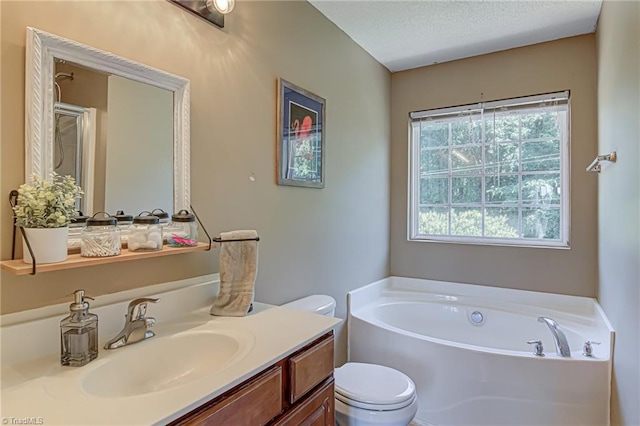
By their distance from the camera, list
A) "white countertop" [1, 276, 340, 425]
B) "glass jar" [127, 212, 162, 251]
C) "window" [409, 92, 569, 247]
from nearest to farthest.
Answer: "white countertop" [1, 276, 340, 425], "glass jar" [127, 212, 162, 251], "window" [409, 92, 569, 247]

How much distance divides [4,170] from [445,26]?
2.51m

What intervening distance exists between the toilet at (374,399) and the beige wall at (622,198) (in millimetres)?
870

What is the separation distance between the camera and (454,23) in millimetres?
2398

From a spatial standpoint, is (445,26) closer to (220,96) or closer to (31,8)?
(220,96)

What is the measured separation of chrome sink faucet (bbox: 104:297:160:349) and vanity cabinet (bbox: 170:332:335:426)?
0.42 meters

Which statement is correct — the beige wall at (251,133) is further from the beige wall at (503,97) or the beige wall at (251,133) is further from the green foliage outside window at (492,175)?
the green foliage outside window at (492,175)

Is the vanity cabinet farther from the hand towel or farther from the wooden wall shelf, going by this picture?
the wooden wall shelf

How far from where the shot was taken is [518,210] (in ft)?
9.37

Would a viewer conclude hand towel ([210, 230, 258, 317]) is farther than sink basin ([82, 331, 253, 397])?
Yes

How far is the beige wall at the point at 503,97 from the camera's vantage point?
101 inches

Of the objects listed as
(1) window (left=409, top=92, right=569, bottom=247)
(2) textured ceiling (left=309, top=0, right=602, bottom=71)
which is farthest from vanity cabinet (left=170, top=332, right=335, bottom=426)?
(1) window (left=409, top=92, right=569, bottom=247)

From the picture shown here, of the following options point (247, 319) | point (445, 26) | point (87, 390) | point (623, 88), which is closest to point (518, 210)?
point (623, 88)

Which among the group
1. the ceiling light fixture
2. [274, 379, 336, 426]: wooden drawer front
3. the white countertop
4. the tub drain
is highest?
the ceiling light fixture

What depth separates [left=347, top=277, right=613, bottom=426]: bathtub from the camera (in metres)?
1.93
